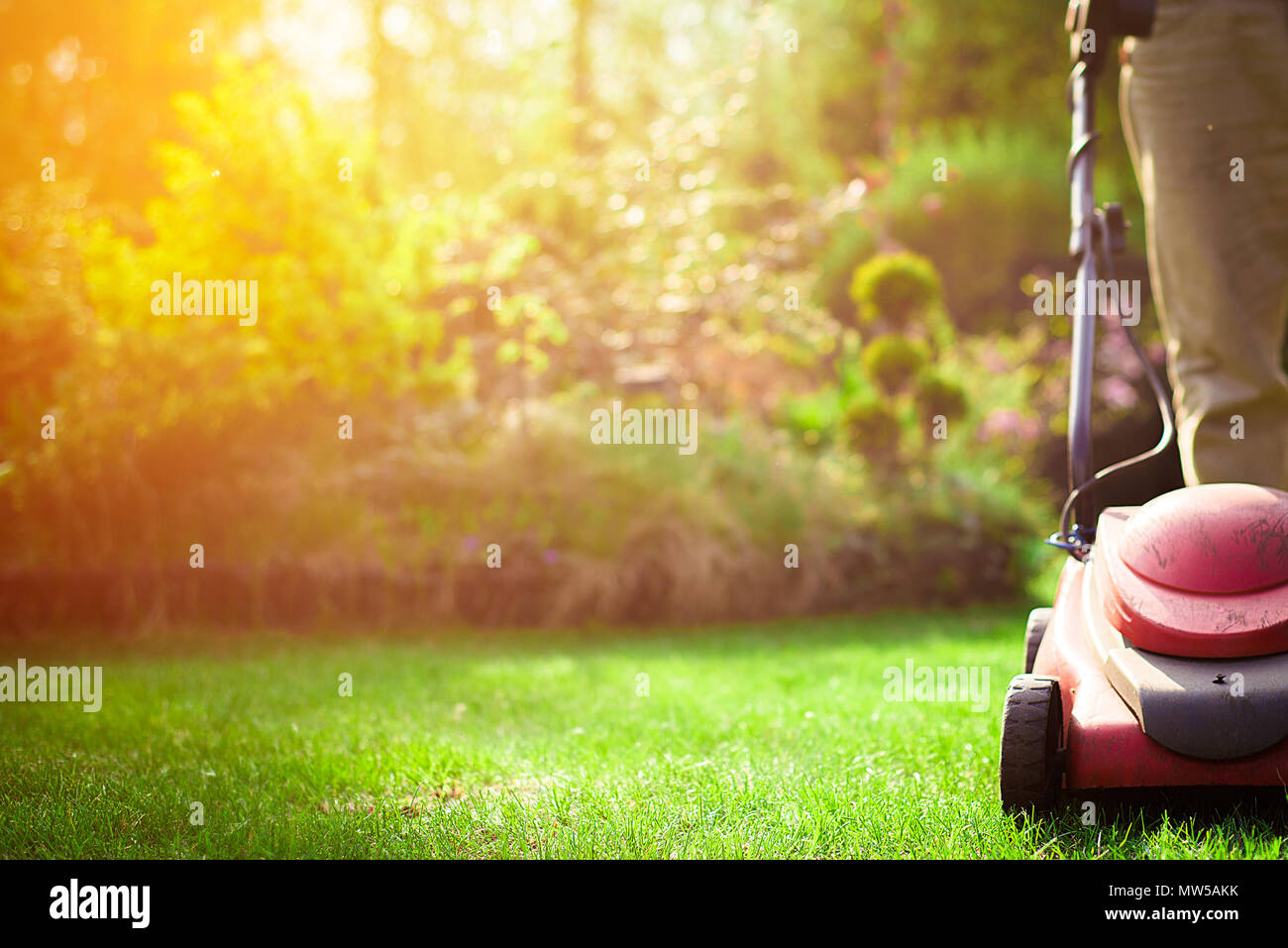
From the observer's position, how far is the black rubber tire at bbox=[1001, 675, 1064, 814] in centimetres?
175

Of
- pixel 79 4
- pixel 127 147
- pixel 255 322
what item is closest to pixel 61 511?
pixel 255 322

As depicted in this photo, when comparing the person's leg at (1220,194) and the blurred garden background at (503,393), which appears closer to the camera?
the person's leg at (1220,194)

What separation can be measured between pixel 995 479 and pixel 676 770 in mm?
5139

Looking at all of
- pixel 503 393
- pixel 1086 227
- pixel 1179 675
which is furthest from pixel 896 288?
pixel 1179 675

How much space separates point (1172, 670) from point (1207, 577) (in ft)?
0.55

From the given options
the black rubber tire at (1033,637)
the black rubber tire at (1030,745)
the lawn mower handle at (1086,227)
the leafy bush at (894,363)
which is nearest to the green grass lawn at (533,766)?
the black rubber tire at (1030,745)

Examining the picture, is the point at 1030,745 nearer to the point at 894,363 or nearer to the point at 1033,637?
the point at 1033,637

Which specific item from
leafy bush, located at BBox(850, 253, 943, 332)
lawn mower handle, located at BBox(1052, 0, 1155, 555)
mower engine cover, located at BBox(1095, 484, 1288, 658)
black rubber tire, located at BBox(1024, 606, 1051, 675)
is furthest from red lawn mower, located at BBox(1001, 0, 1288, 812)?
leafy bush, located at BBox(850, 253, 943, 332)

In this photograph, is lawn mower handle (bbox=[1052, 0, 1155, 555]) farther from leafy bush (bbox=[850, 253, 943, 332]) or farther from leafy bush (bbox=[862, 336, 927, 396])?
leafy bush (bbox=[850, 253, 943, 332])

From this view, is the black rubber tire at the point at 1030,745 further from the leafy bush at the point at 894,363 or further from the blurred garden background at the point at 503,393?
the leafy bush at the point at 894,363

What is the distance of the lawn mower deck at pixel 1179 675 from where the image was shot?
1.66 meters

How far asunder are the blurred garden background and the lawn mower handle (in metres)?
3.13

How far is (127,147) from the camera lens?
10586 mm
